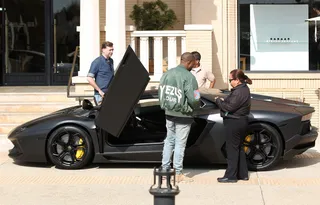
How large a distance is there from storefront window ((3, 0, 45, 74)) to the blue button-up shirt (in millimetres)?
6478

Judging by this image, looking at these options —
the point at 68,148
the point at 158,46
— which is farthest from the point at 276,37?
the point at 68,148

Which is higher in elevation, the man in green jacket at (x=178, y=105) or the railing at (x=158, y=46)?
the railing at (x=158, y=46)

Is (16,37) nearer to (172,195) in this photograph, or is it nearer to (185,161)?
(185,161)

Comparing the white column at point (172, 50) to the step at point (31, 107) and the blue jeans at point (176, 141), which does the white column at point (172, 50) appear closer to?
the step at point (31, 107)

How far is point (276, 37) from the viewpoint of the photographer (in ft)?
50.7

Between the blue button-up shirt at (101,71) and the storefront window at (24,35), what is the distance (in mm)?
6478

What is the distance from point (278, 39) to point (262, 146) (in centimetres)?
657

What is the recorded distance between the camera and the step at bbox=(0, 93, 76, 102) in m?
13.9

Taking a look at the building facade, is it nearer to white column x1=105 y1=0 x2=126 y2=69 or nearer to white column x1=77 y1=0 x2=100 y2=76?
white column x1=77 y1=0 x2=100 y2=76

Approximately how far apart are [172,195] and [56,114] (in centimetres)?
524

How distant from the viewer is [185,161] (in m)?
9.62

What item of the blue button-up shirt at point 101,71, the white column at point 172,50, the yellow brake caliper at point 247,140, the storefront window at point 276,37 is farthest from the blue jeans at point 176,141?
the storefront window at point 276,37

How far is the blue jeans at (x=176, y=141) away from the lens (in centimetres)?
866

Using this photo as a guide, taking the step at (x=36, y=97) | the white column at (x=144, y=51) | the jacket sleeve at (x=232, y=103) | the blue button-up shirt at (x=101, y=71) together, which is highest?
the white column at (x=144, y=51)
